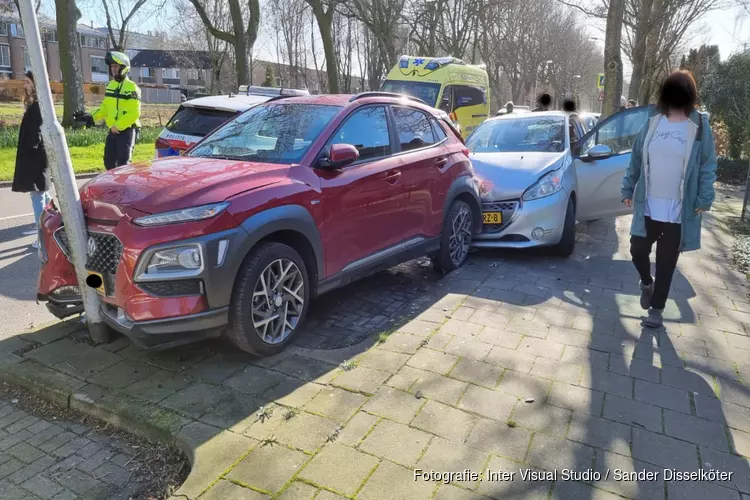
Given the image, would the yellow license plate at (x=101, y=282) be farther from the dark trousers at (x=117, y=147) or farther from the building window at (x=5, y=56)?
the building window at (x=5, y=56)

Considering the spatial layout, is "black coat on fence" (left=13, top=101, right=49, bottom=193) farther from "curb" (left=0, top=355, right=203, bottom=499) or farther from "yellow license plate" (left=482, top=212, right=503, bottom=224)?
"yellow license plate" (left=482, top=212, right=503, bottom=224)

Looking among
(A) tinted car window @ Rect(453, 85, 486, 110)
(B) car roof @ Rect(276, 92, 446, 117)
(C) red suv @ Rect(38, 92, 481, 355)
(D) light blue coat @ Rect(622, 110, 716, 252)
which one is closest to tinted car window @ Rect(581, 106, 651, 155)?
(D) light blue coat @ Rect(622, 110, 716, 252)

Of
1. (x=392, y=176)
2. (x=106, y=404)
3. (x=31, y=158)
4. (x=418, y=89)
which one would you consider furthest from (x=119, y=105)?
(x=418, y=89)

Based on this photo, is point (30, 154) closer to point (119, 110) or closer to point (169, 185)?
point (119, 110)

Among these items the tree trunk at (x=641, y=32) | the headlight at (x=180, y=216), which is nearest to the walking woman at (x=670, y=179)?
the headlight at (x=180, y=216)

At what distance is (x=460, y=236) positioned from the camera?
596 cm

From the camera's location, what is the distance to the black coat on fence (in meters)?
6.51

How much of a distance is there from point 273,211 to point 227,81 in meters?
45.7

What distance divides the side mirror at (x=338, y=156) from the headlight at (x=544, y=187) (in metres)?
2.73

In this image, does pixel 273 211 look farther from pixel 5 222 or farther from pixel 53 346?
pixel 5 222

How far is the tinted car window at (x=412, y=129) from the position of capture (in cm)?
516

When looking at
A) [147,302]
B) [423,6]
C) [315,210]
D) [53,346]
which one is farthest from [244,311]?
[423,6]

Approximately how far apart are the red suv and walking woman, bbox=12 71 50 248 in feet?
10.1

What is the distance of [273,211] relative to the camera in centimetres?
366
